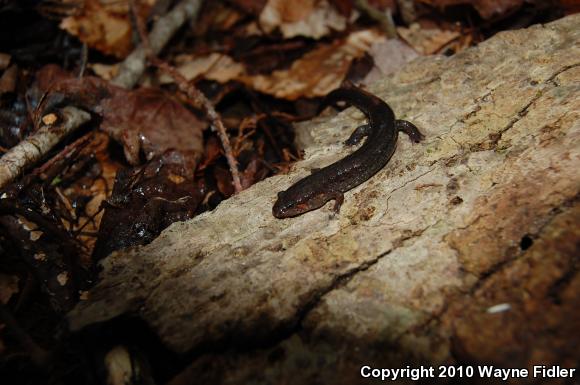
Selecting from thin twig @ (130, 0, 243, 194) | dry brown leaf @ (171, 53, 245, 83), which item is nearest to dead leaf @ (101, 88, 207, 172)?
thin twig @ (130, 0, 243, 194)

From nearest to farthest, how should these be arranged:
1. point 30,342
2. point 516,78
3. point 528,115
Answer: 1. point 30,342
2. point 528,115
3. point 516,78

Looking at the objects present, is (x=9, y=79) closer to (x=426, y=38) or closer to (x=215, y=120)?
(x=215, y=120)

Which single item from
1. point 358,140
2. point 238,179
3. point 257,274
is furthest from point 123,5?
point 257,274

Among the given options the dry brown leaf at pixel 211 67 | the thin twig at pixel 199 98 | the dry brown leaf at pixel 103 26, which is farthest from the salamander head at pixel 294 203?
the dry brown leaf at pixel 103 26

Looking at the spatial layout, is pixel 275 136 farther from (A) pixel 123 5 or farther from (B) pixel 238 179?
(A) pixel 123 5

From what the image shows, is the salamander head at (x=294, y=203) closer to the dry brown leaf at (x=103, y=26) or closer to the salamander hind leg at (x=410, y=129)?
the salamander hind leg at (x=410, y=129)

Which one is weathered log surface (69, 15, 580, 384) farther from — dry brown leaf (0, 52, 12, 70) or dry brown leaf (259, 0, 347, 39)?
dry brown leaf (0, 52, 12, 70)
